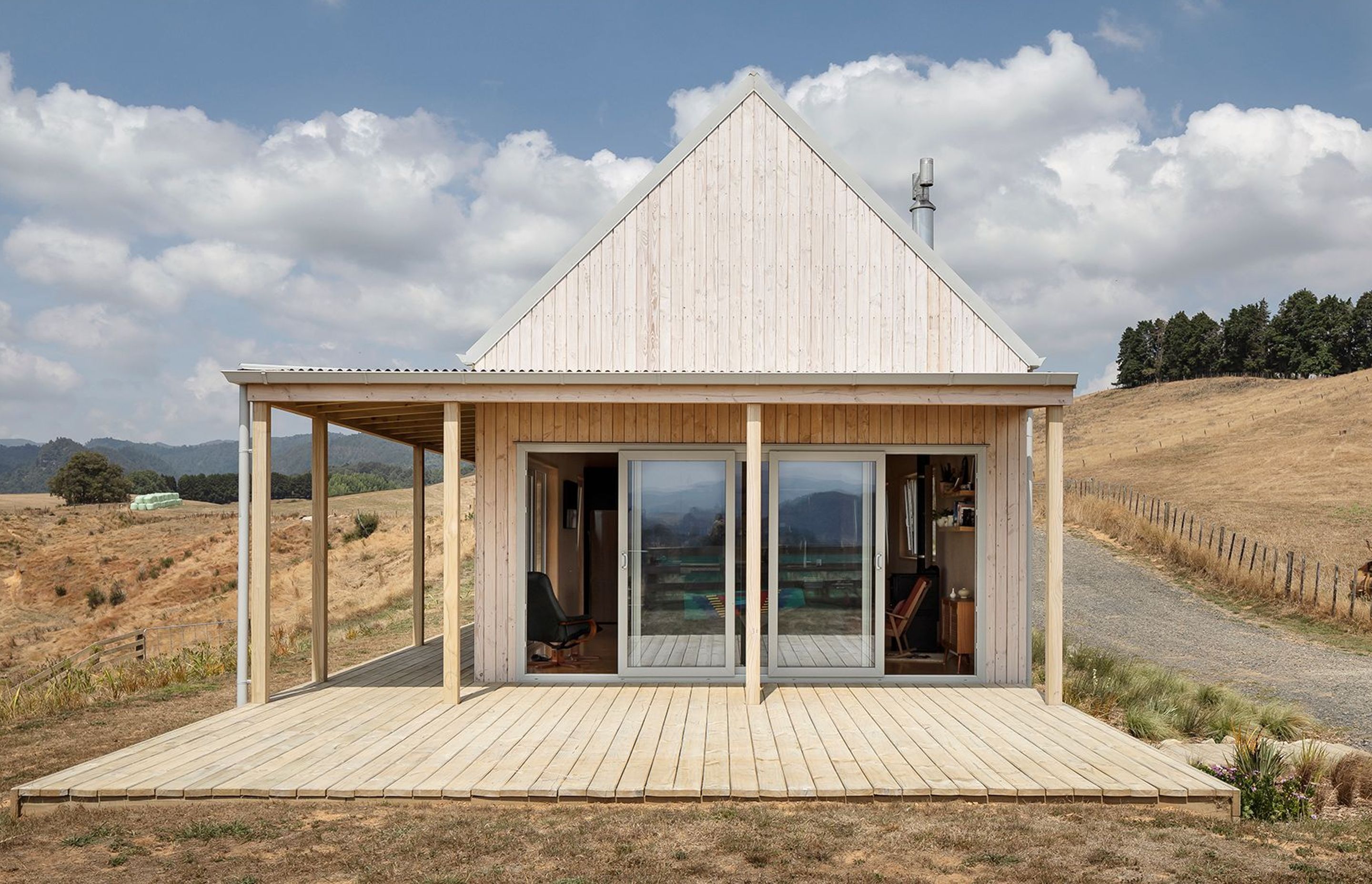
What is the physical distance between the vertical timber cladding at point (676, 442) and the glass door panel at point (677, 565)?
1.05 feet

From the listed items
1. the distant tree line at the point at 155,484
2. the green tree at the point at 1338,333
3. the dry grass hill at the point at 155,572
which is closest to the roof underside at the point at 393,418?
the dry grass hill at the point at 155,572

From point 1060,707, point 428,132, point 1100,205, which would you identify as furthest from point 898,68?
point 1060,707

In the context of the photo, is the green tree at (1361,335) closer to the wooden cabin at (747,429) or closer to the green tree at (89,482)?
the wooden cabin at (747,429)

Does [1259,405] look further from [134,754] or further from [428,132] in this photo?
[134,754]

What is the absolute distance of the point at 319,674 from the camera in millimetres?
8680

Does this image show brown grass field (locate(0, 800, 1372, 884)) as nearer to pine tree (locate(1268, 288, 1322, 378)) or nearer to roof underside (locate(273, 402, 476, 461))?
roof underside (locate(273, 402, 476, 461))

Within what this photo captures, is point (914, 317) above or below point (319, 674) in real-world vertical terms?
above

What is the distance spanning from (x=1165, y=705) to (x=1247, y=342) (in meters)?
77.4

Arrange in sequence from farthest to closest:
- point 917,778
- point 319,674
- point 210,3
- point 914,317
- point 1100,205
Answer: point 1100,205, point 210,3, point 914,317, point 319,674, point 917,778

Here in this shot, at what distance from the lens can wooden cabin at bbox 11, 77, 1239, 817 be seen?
560 centimetres

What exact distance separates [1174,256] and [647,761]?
41683 millimetres

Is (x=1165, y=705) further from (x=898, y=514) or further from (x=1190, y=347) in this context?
(x=1190, y=347)

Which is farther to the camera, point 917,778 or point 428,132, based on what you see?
point 428,132

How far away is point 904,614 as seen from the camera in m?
9.48
